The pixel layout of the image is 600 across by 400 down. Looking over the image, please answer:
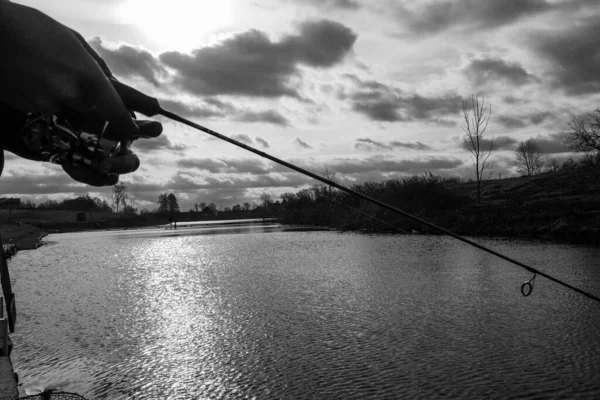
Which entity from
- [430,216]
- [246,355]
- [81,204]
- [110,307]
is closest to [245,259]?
[110,307]

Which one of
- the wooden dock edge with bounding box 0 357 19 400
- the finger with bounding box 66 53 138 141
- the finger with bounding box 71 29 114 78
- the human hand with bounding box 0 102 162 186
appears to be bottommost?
the wooden dock edge with bounding box 0 357 19 400

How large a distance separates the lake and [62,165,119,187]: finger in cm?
474

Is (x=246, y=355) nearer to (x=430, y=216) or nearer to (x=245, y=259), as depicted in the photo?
(x=245, y=259)

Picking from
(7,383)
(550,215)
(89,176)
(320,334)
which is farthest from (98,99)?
(550,215)

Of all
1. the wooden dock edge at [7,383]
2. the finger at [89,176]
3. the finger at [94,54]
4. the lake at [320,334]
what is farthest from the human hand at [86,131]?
the lake at [320,334]

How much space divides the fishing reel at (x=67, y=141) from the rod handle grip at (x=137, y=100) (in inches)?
6.8

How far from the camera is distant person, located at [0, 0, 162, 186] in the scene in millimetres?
1637

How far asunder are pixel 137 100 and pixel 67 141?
1.09ft

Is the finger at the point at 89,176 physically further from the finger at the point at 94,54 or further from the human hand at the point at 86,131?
the finger at the point at 94,54

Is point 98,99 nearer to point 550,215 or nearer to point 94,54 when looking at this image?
point 94,54

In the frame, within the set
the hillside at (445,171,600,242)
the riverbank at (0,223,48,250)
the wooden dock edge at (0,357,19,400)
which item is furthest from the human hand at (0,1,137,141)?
the riverbank at (0,223,48,250)

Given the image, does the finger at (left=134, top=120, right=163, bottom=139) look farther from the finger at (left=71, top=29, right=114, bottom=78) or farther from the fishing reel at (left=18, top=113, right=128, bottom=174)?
the finger at (left=71, top=29, right=114, bottom=78)

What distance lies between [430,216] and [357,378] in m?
33.8

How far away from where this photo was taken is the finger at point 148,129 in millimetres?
2104
